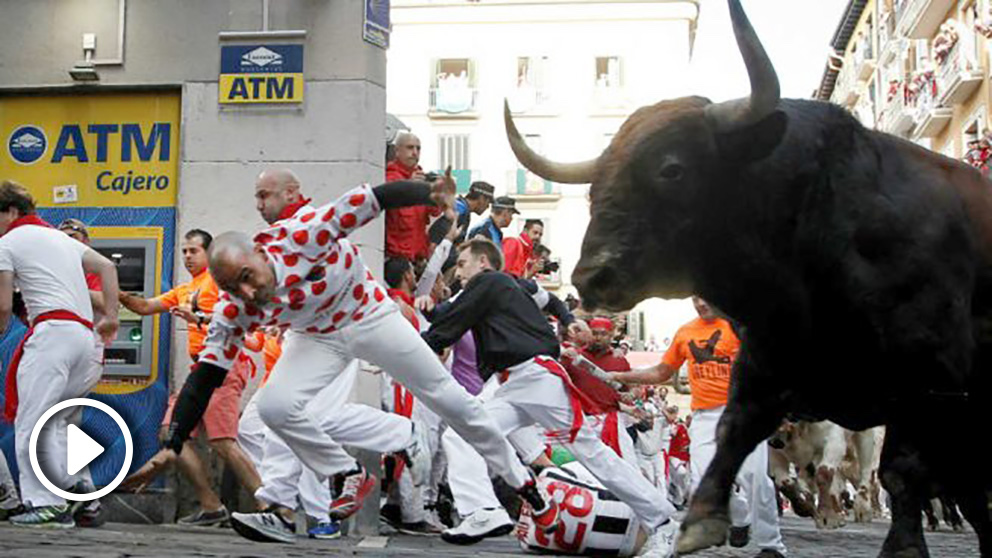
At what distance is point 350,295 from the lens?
700 centimetres

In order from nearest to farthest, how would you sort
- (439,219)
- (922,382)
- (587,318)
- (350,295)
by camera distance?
1. (922,382)
2. (350,295)
3. (587,318)
4. (439,219)

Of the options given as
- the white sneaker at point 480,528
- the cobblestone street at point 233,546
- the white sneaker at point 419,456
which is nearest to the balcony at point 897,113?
the cobblestone street at point 233,546

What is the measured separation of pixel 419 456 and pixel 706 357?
212 cm

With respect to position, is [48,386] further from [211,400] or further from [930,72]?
[930,72]

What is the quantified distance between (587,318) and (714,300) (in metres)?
5.81

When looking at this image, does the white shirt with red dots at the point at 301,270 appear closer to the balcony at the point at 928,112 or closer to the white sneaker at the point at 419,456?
the white sneaker at the point at 419,456

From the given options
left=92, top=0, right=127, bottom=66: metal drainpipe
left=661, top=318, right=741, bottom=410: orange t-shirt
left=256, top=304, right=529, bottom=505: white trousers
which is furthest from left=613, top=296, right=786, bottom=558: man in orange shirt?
left=92, top=0, right=127, bottom=66: metal drainpipe

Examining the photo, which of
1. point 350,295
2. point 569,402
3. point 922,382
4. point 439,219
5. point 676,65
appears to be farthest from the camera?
point 676,65

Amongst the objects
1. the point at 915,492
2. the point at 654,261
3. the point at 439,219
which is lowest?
the point at 915,492

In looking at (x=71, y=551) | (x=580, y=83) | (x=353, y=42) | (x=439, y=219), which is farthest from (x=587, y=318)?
(x=580, y=83)

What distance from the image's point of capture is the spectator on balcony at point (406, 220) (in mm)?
10555

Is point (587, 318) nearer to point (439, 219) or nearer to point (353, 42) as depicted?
point (439, 219)
